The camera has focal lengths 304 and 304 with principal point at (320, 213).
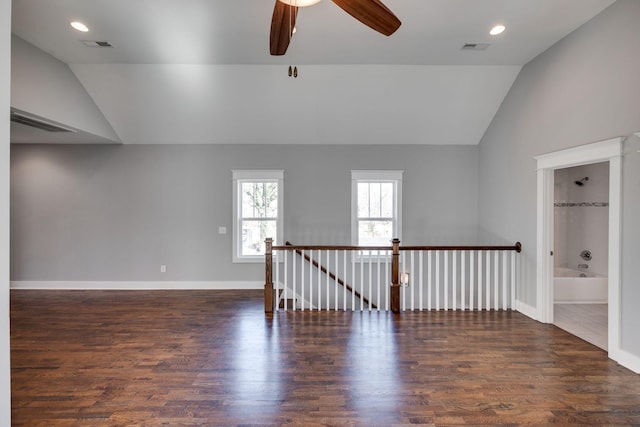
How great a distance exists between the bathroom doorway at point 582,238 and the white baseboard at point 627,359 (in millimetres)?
1705

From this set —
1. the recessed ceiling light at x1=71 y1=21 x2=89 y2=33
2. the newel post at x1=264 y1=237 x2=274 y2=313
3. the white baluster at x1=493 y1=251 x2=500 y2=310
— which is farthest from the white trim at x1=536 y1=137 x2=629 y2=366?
the recessed ceiling light at x1=71 y1=21 x2=89 y2=33

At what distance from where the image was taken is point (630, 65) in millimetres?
2707

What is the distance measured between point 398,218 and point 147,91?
4586 mm

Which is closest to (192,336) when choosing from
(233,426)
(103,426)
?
(103,426)

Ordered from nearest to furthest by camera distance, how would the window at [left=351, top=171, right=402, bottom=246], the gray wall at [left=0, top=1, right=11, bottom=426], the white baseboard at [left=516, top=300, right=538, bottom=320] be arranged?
the gray wall at [left=0, top=1, right=11, bottom=426], the white baseboard at [left=516, top=300, right=538, bottom=320], the window at [left=351, top=171, right=402, bottom=246]

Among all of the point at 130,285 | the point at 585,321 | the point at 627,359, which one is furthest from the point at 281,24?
the point at 130,285

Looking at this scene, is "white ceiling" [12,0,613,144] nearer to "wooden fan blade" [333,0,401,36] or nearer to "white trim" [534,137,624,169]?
"wooden fan blade" [333,0,401,36]

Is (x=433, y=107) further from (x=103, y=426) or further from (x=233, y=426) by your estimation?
(x=103, y=426)

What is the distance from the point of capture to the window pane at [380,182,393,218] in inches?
222

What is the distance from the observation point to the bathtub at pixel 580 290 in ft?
15.5

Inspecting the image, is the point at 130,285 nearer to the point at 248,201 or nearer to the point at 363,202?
the point at 248,201

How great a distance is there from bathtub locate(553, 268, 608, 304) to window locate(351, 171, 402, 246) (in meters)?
2.55

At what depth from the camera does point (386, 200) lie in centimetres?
565

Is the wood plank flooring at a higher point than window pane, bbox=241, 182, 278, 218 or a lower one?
lower
